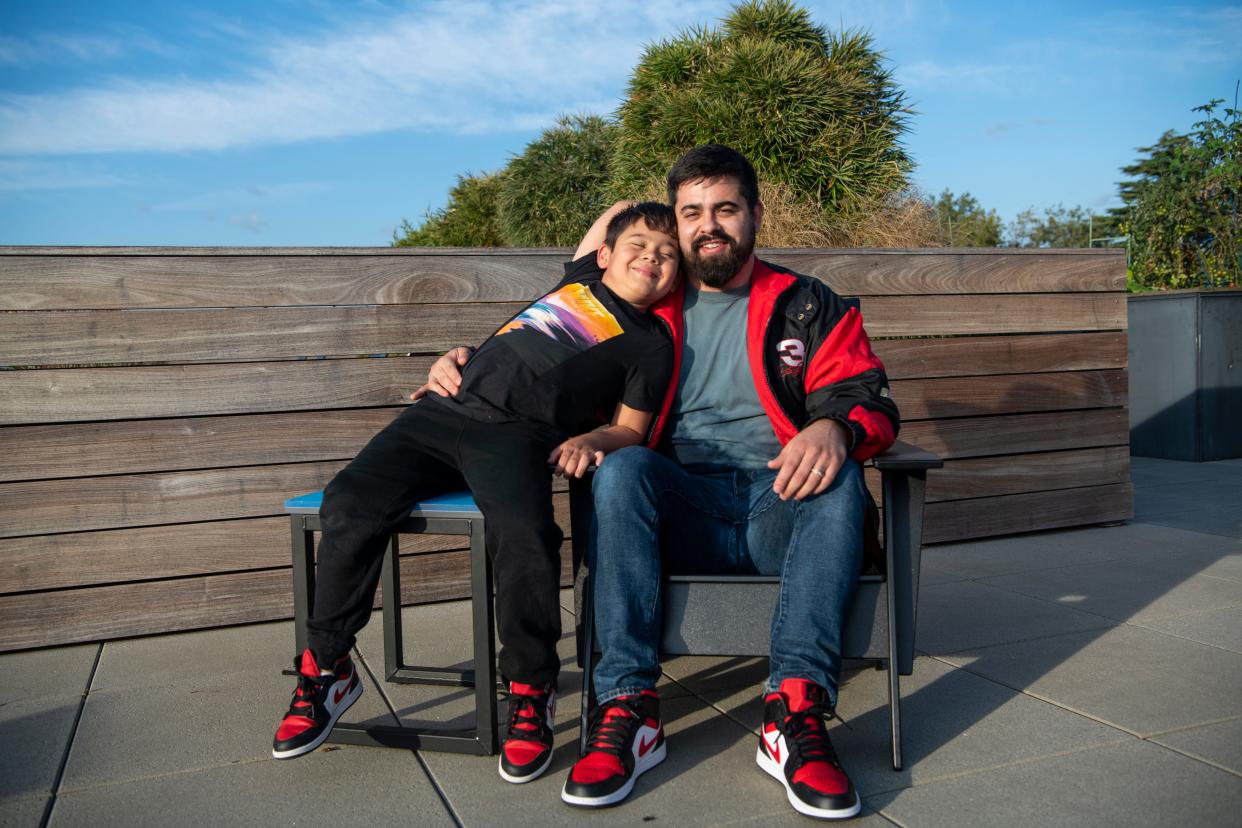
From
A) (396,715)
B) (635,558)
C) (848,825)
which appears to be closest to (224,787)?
(396,715)

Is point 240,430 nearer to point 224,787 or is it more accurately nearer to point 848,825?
point 224,787

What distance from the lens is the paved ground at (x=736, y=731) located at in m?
1.94

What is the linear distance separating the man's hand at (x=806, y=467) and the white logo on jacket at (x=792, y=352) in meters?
0.39

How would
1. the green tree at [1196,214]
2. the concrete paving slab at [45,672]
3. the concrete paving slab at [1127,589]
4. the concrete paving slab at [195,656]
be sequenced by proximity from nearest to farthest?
the concrete paving slab at [45,672] → the concrete paving slab at [195,656] → the concrete paving slab at [1127,589] → the green tree at [1196,214]

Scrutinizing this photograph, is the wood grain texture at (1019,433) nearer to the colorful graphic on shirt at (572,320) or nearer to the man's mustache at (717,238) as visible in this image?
the man's mustache at (717,238)

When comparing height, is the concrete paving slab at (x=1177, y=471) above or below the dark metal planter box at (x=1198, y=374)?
below

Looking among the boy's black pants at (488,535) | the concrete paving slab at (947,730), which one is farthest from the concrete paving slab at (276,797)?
the concrete paving slab at (947,730)

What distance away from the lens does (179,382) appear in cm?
328

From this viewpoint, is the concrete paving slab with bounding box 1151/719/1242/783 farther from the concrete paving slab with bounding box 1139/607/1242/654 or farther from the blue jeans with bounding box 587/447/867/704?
the blue jeans with bounding box 587/447/867/704

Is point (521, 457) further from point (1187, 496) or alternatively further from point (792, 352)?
point (1187, 496)

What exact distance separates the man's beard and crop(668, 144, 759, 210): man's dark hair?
131mm

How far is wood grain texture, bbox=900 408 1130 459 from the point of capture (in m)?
4.20

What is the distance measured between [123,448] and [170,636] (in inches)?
25.6

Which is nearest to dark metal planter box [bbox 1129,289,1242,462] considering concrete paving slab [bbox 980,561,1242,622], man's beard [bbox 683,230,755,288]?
concrete paving slab [bbox 980,561,1242,622]
